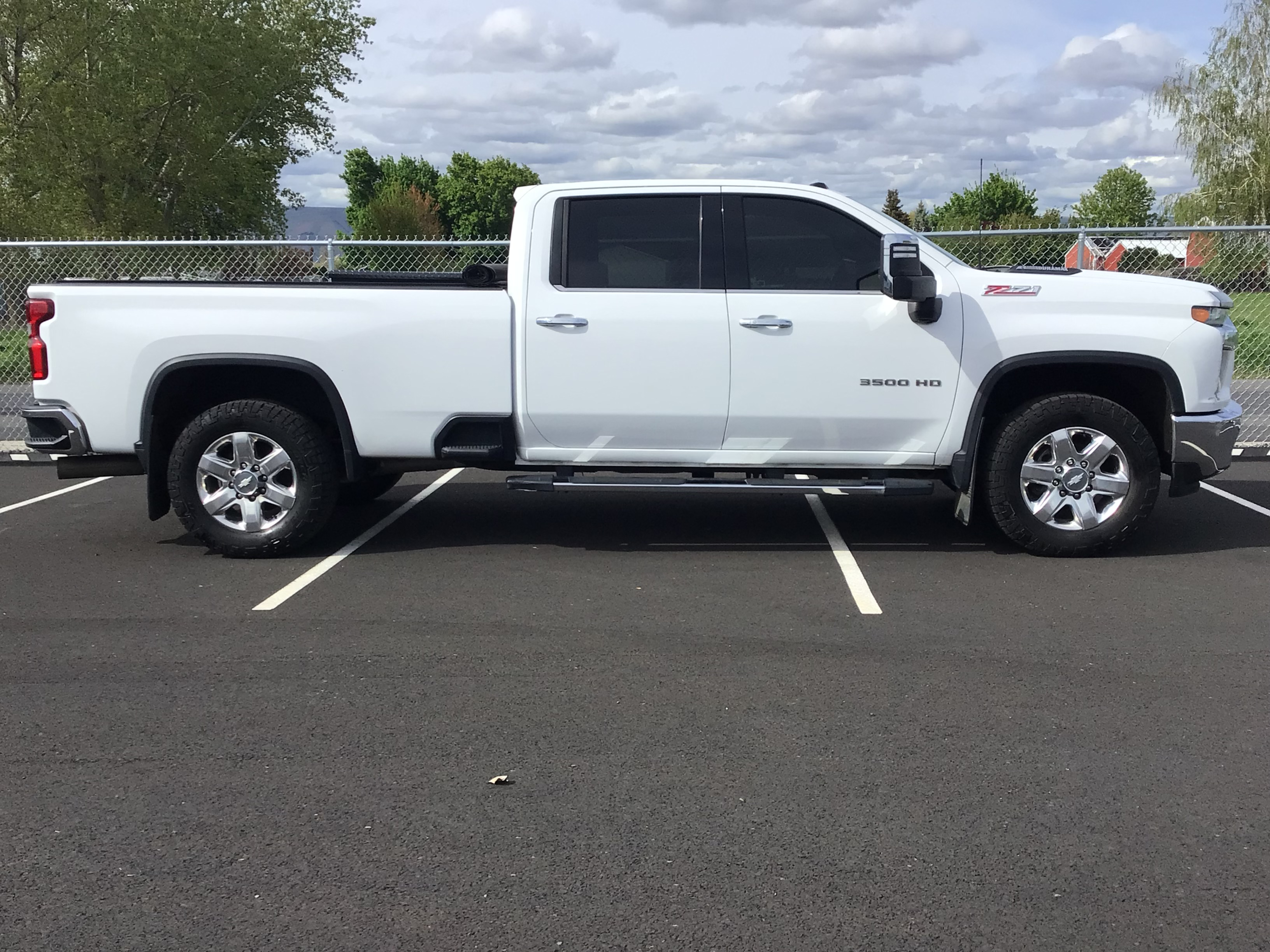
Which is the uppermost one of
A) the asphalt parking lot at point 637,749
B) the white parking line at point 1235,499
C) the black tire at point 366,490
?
the black tire at point 366,490

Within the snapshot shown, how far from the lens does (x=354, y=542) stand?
8266 millimetres

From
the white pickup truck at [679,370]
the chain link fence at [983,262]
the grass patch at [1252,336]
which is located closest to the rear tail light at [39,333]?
the white pickup truck at [679,370]

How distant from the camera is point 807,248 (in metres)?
7.52

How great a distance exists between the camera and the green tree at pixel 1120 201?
4274 inches

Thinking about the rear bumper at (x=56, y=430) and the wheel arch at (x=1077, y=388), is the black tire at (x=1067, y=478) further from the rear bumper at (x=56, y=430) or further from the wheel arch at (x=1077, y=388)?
the rear bumper at (x=56, y=430)

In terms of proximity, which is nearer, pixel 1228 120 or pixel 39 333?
pixel 39 333

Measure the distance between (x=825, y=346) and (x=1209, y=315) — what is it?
6.87 ft

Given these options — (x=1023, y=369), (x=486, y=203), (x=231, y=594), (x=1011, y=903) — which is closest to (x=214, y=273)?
(x=231, y=594)

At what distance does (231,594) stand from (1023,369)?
4.48 m

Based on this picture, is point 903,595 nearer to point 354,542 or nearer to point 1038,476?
point 1038,476

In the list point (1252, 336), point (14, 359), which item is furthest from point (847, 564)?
point (1252, 336)

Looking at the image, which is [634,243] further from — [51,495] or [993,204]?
[993,204]

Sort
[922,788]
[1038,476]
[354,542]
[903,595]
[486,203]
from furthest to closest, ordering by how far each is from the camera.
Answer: [486,203], [354,542], [1038,476], [903,595], [922,788]

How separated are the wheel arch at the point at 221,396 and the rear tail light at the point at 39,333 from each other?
0.62 meters
